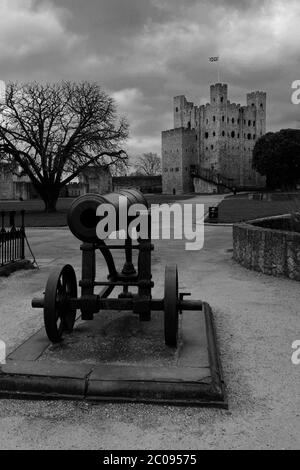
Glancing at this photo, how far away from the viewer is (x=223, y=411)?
3.04 metres

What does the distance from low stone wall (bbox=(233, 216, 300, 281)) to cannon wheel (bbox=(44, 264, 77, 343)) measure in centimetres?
419

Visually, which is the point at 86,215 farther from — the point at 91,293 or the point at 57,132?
the point at 57,132

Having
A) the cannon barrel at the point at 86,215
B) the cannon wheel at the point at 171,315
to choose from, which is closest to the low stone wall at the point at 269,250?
the cannon wheel at the point at 171,315

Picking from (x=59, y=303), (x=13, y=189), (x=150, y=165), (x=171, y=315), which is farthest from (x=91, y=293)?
(x=150, y=165)

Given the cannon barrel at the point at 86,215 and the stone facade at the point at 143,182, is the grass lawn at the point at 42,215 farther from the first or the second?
the stone facade at the point at 143,182

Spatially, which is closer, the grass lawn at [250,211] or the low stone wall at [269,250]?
the low stone wall at [269,250]

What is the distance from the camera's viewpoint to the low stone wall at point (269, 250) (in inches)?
285

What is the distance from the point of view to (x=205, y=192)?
6562 cm

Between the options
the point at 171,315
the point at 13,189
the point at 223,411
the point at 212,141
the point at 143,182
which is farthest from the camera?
the point at 143,182

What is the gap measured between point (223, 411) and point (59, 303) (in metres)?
1.80

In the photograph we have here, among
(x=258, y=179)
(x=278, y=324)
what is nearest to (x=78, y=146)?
(x=278, y=324)

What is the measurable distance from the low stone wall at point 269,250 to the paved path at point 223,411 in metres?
1.16

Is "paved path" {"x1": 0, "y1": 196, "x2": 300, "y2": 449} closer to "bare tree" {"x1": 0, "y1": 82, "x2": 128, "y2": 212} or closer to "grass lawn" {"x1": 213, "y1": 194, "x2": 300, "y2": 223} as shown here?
"grass lawn" {"x1": 213, "y1": 194, "x2": 300, "y2": 223}
